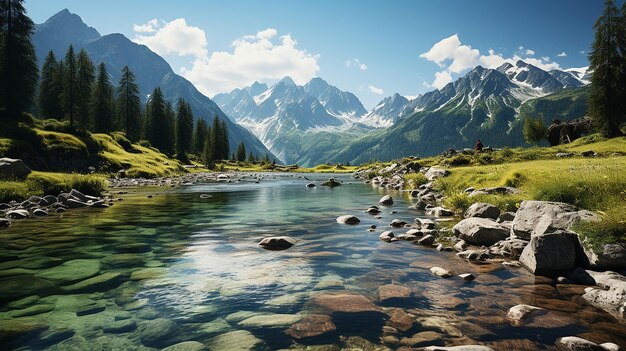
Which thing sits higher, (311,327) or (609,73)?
(609,73)

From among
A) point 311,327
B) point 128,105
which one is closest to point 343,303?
point 311,327

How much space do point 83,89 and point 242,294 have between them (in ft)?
274

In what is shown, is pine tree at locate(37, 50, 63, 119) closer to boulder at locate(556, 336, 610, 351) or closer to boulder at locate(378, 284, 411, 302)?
boulder at locate(378, 284, 411, 302)

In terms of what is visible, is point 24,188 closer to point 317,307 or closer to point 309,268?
point 309,268

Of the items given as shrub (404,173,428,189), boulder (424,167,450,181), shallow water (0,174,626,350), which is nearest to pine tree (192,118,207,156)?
shrub (404,173,428,189)

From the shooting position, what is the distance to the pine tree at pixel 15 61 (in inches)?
2178

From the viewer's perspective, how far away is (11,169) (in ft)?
83.0

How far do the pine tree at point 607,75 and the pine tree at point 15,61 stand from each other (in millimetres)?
92952

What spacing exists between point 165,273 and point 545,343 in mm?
9928

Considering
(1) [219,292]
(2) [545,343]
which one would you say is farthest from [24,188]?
(2) [545,343]

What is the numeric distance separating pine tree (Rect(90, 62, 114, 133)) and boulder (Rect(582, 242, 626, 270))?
9771 centimetres

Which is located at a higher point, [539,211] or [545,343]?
[539,211]

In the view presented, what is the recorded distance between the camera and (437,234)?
1593cm

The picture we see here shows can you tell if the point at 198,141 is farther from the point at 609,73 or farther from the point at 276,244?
the point at 276,244
